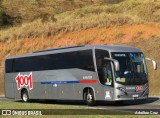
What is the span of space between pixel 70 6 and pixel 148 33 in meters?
31.3

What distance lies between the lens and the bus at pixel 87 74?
23844mm

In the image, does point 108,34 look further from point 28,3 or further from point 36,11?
point 28,3

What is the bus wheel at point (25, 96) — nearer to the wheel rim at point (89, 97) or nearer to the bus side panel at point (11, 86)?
the bus side panel at point (11, 86)

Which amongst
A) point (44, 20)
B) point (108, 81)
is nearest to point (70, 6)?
point (44, 20)

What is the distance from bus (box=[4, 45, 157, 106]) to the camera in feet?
78.2

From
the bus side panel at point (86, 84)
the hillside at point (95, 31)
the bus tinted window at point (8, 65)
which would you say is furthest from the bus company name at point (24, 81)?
the hillside at point (95, 31)

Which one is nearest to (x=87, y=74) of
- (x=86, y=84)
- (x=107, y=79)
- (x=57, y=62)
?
(x=86, y=84)

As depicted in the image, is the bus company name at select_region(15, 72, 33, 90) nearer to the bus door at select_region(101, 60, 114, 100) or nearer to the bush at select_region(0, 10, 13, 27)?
the bus door at select_region(101, 60, 114, 100)

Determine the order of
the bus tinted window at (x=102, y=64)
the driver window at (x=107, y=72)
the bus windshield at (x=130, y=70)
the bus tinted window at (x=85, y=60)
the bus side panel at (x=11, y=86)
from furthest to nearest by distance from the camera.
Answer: the bus side panel at (x=11, y=86) < the bus tinted window at (x=85, y=60) < the bus tinted window at (x=102, y=64) < the driver window at (x=107, y=72) < the bus windshield at (x=130, y=70)

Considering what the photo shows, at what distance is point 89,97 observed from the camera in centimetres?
2497

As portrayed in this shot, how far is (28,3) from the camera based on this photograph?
75.3m

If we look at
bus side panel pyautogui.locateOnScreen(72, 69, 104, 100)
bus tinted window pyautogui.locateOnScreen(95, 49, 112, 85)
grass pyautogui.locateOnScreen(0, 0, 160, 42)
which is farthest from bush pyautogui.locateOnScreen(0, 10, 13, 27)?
bus tinted window pyautogui.locateOnScreen(95, 49, 112, 85)

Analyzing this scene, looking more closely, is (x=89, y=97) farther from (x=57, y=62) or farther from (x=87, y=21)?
(x=87, y=21)

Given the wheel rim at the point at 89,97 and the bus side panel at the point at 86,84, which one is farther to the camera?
the wheel rim at the point at 89,97
